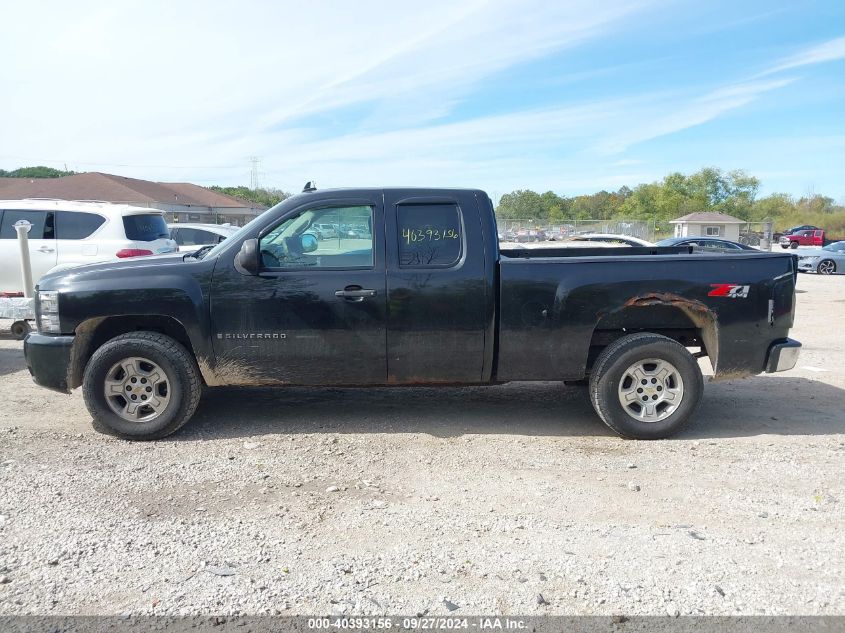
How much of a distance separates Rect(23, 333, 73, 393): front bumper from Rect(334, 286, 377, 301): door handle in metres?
2.14

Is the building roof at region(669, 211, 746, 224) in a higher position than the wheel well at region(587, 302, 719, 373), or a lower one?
higher

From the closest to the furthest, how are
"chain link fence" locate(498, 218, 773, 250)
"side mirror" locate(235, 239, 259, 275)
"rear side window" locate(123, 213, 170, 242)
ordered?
"side mirror" locate(235, 239, 259, 275), "rear side window" locate(123, 213, 170, 242), "chain link fence" locate(498, 218, 773, 250)

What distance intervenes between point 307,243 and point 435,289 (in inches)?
42.1

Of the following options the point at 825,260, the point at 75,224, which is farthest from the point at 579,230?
the point at 75,224

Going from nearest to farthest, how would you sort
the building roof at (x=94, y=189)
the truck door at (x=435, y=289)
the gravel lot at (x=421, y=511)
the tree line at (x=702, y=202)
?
the gravel lot at (x=421, y=511)
the truck door at (x=435, y=289)
the building roof at (x=94, y=189)
the tree line at (x=702, y=202)

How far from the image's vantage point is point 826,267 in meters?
→ 25.0

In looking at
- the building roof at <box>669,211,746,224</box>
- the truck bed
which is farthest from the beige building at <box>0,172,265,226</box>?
the truck bed

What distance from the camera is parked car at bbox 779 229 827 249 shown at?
44312mm

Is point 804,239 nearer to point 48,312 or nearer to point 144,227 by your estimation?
point 144,227

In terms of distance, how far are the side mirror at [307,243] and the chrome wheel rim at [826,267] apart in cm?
2467

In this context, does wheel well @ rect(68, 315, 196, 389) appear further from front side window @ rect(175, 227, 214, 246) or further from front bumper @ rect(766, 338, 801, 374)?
front side window @ rect(175, 227, 214, 246)

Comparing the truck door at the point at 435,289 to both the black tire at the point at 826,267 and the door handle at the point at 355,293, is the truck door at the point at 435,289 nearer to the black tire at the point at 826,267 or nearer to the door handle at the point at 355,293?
the door handle at the point at 355,293

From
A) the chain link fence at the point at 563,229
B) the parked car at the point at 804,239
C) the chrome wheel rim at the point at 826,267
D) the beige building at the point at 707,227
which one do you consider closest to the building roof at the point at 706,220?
the beige building at the point at 707,227

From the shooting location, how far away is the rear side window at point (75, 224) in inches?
417
